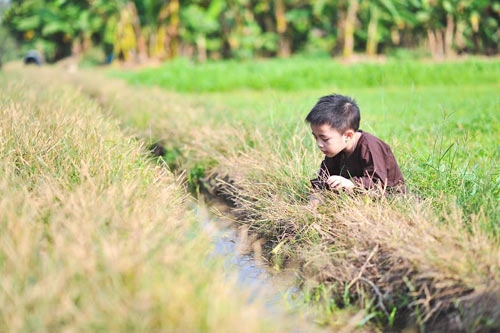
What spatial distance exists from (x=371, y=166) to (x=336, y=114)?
1.24 ft

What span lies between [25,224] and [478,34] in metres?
23.6

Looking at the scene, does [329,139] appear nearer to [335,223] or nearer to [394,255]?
[335,223]

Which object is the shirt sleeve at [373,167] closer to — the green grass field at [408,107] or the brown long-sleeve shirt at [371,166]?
the brown long-sleeve shirt at [371,166]

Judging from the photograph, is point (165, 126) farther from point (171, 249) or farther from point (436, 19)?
point (436, 19)

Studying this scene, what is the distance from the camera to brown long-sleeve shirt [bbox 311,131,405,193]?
3.63 metres

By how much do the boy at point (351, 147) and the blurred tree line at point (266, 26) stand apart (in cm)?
1783

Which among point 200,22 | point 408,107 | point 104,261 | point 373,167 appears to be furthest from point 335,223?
point 200,22

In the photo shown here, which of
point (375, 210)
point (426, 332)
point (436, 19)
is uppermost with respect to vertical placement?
point (436, 19)

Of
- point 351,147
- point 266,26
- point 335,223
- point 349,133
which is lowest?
point 335,223

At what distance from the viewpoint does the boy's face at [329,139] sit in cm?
360

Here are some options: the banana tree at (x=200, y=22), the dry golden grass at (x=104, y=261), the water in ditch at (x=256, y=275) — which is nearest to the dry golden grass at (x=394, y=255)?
the water in ditch at (x=256, y=275)

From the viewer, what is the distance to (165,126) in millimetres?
6961

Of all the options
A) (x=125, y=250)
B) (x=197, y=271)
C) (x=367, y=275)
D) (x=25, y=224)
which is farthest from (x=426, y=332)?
(x=25, y=224)

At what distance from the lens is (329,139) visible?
3.63 m
